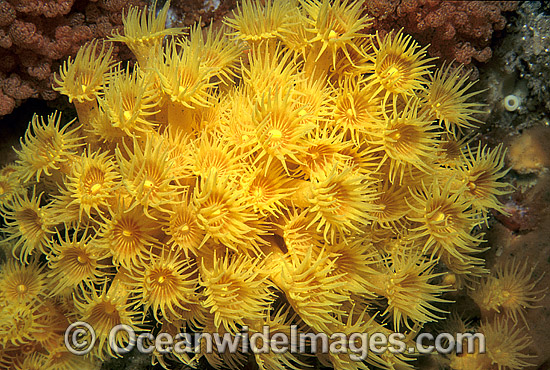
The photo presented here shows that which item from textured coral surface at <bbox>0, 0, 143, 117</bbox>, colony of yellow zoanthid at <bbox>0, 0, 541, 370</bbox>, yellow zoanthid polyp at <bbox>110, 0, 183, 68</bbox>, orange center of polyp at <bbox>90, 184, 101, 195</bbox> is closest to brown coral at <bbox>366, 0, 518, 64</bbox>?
colony of yellow zoanthid at <bbox>0, 0, 541, 370</bbox>

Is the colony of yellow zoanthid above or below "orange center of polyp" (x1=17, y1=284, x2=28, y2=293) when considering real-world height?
above

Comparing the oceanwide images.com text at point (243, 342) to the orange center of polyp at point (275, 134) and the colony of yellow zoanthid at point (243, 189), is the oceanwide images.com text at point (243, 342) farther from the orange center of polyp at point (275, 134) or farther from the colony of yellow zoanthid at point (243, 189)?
the orange center of polyp at point (275, 134)

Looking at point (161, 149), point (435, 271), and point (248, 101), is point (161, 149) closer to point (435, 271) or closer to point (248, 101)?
point (248, 101)

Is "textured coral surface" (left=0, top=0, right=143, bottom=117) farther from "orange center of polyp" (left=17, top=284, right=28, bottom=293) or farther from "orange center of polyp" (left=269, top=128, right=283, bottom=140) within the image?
"orange center of polyp" (left=269, top=128, right=283, bottom=140)

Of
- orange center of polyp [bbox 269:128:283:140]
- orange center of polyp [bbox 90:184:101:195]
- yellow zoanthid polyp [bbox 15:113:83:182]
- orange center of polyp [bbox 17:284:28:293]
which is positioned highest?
orange center of polyp [bbox 269:128:283:140]

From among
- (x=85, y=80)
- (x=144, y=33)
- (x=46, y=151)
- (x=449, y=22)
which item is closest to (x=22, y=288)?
(x=46, y=151)

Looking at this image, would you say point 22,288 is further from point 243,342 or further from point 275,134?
point 275,134

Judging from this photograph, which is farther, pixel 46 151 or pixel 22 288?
pixel 22 288

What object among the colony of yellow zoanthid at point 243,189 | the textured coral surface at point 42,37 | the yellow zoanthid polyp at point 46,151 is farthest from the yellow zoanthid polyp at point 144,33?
the yellow zoanthid polyp at point 46,151
